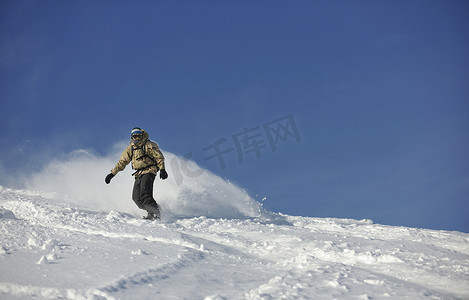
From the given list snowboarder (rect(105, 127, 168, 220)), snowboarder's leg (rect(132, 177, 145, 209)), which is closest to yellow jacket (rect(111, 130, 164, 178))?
snowboarder (rect(105, 127, 168, 220))

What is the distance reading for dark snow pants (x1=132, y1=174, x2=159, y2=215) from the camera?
7.90 metres

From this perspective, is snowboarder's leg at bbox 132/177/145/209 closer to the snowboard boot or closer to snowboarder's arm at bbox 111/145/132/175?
the snowboard boot

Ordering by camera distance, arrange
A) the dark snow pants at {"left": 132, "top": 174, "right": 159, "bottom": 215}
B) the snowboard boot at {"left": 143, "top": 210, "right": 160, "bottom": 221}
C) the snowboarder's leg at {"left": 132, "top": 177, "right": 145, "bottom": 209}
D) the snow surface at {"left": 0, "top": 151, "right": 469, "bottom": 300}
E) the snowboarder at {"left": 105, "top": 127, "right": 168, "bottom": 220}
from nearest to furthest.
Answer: the snow surface at {"left": 0, "top": 151, "right": 469, "bottom": 300}, the snowboard boot at {"left": 143, "top": 210, "right": 160, "bottom": 221}, the dark snow pants at {"left": 132, "top": 174, "right": 159, "bottom": 215}, the snowboarder's leg at {"left": 132, "top": 177, "right": 145, "bottom": 209}, the snowboarder at {"left": 105, "top": 127, "right": 168, "bottom": 220}

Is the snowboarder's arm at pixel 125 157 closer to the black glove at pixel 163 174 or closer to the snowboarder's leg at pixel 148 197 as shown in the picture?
the snowboarder's leg at pixel 148 197

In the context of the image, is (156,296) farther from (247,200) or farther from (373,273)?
(247,200)

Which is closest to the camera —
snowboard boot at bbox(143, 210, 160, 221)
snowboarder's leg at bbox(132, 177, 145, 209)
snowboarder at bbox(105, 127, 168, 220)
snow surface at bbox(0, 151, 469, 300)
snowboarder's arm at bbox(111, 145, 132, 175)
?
snow surface at bbox(0, 151, 469, 300)

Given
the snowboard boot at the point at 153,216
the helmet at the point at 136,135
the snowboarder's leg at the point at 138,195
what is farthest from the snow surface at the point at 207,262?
the helmet at the point at 136,135

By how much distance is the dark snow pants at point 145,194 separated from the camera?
311 inches

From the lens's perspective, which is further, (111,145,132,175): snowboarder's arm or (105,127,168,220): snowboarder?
(111,145,132,175): snowboarder's arm

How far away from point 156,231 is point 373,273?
325 cm

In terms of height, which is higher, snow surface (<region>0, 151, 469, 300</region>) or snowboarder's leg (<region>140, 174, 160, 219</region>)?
snowboarder's leg (<region>140, 174, 160, 219</region>)

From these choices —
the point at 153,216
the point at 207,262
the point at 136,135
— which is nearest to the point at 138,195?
the point at 153,216

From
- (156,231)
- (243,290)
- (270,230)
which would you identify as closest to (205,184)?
(270,230)

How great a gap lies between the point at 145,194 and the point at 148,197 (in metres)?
0.10
